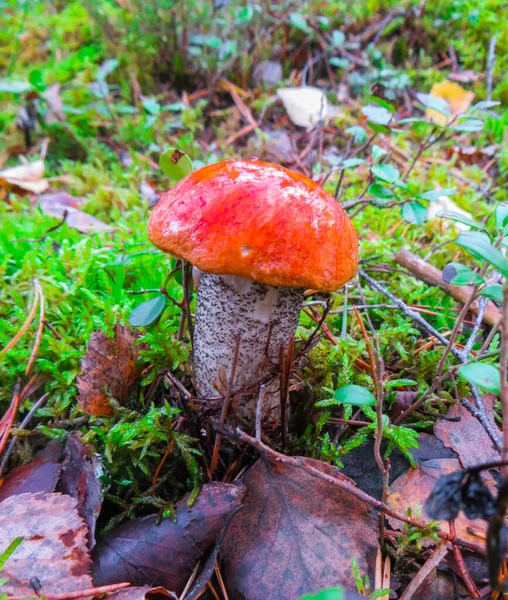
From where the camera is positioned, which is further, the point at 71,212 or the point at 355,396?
the point at 71,212

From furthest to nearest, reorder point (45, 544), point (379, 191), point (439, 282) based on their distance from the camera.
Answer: point (439, 282), point (379, 191), point (45, 544)

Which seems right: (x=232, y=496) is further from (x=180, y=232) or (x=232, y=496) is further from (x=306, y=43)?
(x=306, y=43)

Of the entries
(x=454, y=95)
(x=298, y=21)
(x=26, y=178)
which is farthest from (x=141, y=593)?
(x=298, y=21)

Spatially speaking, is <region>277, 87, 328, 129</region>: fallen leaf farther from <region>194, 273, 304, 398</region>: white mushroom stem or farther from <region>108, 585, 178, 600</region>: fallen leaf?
<region>108, 585, 178, 600</region>: fallen leaf

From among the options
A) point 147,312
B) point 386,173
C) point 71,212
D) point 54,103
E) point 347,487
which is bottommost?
point 71,212

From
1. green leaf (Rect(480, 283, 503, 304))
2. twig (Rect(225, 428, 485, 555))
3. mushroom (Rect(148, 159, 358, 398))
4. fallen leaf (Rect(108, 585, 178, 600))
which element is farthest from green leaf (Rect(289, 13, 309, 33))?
fallen leaf (Rect(108, 585, 178, 600))

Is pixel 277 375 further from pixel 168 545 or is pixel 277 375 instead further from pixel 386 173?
pixel 386 173
